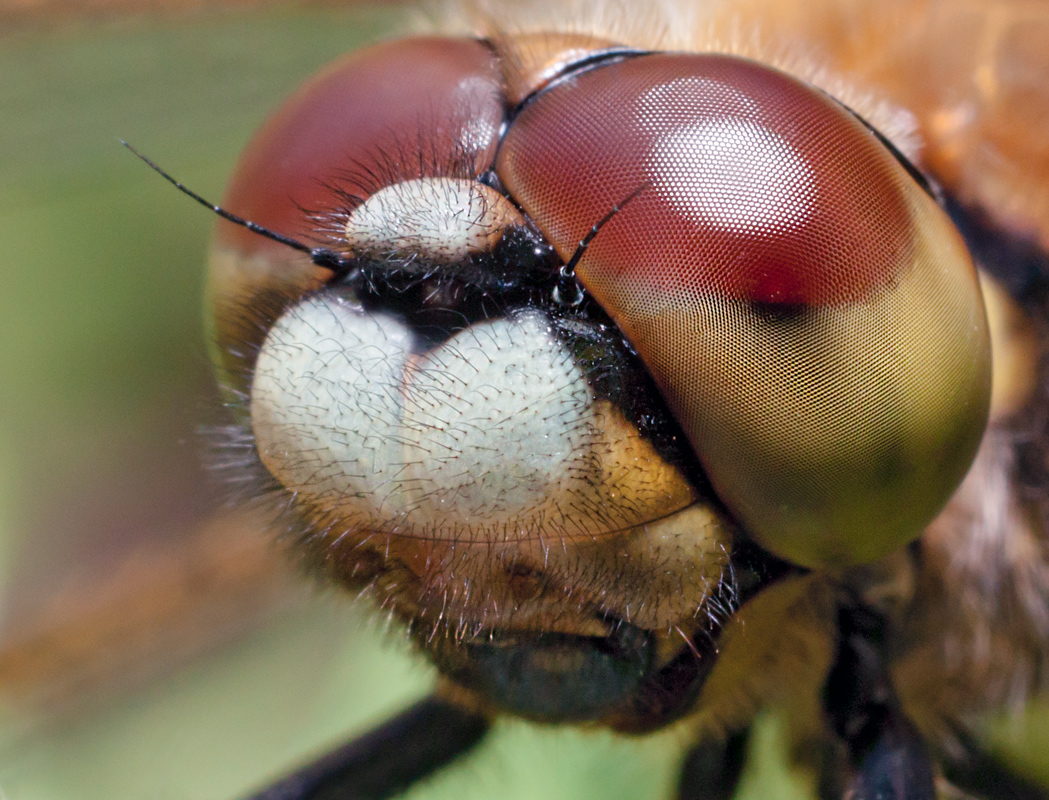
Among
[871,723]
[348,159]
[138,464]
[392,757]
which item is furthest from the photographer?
[138,464]

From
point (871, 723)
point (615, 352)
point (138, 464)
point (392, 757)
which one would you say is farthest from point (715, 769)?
point (138, 464)

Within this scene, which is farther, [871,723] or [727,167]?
[871,723]

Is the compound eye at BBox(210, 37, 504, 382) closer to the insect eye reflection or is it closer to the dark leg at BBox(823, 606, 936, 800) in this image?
the insect eye reflection

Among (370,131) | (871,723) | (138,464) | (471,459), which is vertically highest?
(370,131)

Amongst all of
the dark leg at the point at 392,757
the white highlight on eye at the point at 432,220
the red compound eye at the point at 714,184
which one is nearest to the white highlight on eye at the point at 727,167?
the red compound eye at the point at 714,184

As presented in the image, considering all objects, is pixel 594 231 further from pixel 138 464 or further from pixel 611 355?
pixel 138 464

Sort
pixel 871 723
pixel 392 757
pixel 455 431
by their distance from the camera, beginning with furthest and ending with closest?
pixel 392 757 < pixel 871 723 < pixel 455 431

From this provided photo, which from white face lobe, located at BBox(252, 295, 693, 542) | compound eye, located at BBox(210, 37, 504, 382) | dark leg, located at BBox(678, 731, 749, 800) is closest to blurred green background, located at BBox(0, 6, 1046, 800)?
dark leg, located at BBox(678, 731, 749, 800)
